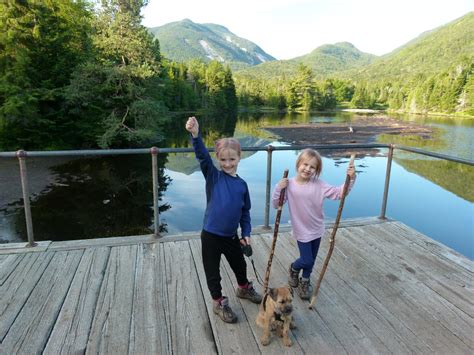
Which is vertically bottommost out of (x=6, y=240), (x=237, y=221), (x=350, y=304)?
(x=6, y=240)

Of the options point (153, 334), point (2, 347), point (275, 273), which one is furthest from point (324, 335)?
point (2, 347)

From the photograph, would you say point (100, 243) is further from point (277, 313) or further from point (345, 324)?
point (345, 324)

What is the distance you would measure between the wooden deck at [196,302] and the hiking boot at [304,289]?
0.06 metres

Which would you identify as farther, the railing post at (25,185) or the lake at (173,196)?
the lake at (173,196)

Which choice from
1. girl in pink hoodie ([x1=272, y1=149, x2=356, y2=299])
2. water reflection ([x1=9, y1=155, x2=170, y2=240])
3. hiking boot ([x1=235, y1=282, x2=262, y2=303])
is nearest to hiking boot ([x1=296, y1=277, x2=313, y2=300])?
girl in pink hoodie ([x1=272, y1=149, x2=356, y2=299])

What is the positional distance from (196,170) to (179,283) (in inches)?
487

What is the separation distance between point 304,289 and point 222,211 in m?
1.04

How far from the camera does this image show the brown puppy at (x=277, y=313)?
1886 millimetres

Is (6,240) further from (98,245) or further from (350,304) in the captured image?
(350,304)

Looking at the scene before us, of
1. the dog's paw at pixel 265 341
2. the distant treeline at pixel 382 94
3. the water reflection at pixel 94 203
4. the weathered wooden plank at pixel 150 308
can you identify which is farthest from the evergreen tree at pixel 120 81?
the distant treeline at pixel 382 94

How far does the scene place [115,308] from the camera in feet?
7.66

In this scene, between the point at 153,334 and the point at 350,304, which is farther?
the point at 350,304

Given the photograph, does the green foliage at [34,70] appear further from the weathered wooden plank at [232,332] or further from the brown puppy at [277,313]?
the brown puppy at [277,313]

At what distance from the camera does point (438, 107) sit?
7019cm
